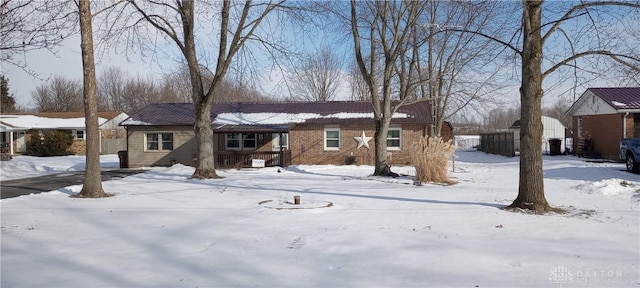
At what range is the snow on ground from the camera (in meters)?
5.12

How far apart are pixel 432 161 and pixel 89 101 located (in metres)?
10.2

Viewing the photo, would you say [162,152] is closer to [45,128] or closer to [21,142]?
[45,128]

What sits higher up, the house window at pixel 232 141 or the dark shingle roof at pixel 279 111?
the dark shingle roof at pixel 279 111

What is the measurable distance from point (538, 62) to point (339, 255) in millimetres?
6088

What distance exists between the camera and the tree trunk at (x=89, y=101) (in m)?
12.7

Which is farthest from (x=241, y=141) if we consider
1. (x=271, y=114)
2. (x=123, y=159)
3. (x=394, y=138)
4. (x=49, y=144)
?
(x=49, y=144)

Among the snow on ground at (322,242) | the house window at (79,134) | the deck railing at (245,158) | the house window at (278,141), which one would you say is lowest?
the snow on ground at (322,242)

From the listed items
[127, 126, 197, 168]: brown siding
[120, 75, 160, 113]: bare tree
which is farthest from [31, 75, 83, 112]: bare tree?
[127, 126, 197, 168]: brown siding

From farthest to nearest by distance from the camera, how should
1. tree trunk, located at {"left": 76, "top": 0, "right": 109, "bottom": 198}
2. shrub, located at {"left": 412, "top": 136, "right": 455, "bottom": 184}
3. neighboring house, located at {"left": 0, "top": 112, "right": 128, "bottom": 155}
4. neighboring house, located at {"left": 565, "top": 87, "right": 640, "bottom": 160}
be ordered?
1. neighboring house, located at {"left": 0, "top": 112, "right": 128, "bottom": 155}
2. neighboring house, located at {"left": 565, "top": 87, "right": 640, "bottom": 160}
3. shrub, located at {"left": 412, "top": 136, "right": 455, "bottom": 184}
4. tree trunk, located at {"left": 76, "top": 0, "right": 109, "bottom": 198}

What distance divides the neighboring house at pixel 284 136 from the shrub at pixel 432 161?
10.7 metres

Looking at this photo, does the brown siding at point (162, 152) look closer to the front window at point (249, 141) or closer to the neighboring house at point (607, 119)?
the front window at point (249, 141)

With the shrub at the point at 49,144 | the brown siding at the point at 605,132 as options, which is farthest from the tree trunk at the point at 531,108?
the shrub at the point at 49,144

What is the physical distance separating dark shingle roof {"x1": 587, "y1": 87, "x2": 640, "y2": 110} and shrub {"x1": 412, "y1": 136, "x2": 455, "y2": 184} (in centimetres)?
1464

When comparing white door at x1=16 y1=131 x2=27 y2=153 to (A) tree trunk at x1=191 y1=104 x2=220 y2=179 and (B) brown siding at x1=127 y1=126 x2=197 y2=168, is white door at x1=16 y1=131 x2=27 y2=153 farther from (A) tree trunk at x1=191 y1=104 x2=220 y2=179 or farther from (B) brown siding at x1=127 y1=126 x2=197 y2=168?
(A) tree trunk at x1=191 y1=104 x2=220 y2=179
